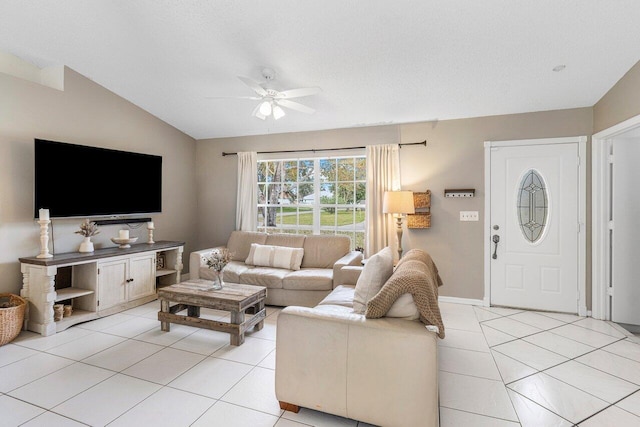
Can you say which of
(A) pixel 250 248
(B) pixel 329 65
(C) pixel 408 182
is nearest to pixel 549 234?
(C) pixel 408 182

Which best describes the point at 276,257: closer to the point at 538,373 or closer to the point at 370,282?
the point at 370,282

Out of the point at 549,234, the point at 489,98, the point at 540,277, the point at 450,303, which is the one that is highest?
the point at 489,98

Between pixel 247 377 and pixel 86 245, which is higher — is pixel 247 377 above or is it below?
below

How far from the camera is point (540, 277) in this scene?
3.96m

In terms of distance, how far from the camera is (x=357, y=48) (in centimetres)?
294

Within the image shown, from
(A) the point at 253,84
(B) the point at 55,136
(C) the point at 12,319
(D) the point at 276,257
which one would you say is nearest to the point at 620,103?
(A) the point at 253,84

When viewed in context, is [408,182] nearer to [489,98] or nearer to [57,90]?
[489,98]

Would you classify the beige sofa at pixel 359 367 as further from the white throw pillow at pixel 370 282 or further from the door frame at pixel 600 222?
the door frame at pixel 600 222

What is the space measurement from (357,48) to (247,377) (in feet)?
9.95

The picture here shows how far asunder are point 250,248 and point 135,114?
257 cm

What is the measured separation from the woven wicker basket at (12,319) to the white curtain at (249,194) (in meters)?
2.78

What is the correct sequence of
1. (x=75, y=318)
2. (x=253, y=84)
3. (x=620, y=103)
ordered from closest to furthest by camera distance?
1. (x=253, y=84)
2. (x=620, y=103)
3. (x=75, y=318)

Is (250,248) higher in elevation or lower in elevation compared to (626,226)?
lower

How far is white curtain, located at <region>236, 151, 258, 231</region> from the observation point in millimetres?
5230
